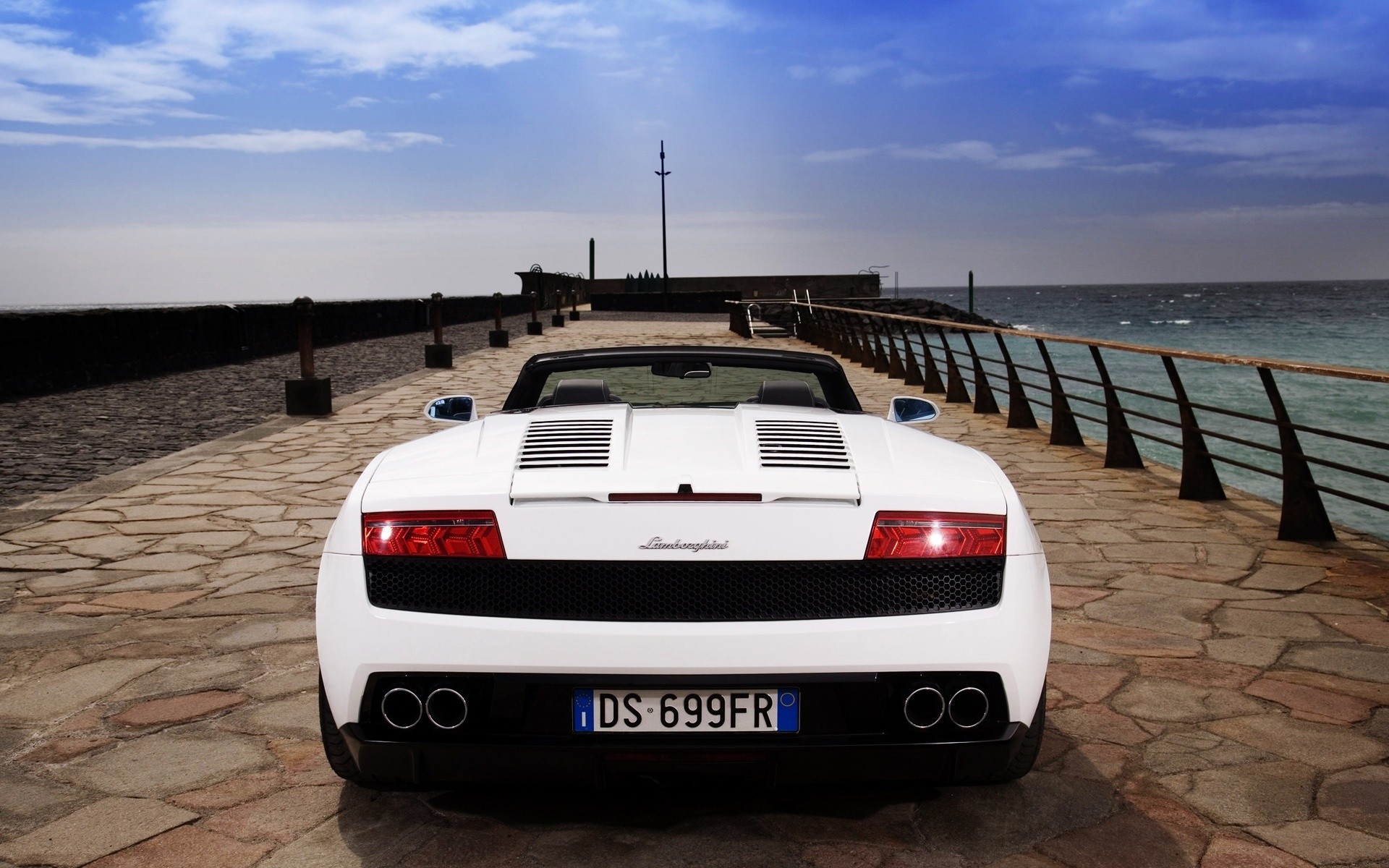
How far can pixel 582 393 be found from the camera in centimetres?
353

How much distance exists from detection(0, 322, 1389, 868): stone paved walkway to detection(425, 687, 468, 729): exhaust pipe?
0.38 meters

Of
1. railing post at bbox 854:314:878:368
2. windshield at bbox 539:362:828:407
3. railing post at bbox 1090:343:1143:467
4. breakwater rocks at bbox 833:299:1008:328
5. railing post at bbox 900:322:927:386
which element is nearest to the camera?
railing post at bbox 1090:343:1143:467

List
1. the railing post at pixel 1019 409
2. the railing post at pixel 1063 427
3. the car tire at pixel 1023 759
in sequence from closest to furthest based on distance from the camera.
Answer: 1. the car tire at pixel 1023 759
2. the railing post at pixel 1063 427
3. the railing post at pixel 1019 409

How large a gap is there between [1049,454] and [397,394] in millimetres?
7689

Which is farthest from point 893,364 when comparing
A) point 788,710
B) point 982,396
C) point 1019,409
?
point 788,710

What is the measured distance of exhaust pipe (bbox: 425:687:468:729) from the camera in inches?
93.9

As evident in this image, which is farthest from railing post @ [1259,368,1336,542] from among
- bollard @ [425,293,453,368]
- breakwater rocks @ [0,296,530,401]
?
bollard @ [425,293,453,368]

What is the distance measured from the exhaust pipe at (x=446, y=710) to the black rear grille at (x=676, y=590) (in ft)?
0.55

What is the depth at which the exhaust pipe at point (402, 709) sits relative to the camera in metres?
2.40

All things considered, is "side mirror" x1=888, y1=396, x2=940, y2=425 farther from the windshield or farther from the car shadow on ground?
the windshield

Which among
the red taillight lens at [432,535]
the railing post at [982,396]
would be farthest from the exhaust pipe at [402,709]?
the railing post at [982,396]

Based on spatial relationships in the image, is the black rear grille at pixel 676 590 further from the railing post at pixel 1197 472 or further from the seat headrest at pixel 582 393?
the railing post at pixel 1197 472

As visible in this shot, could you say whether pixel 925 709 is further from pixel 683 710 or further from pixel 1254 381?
pixel 1254 381

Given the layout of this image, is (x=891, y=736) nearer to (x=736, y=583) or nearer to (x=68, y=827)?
(x=736, y=583)
